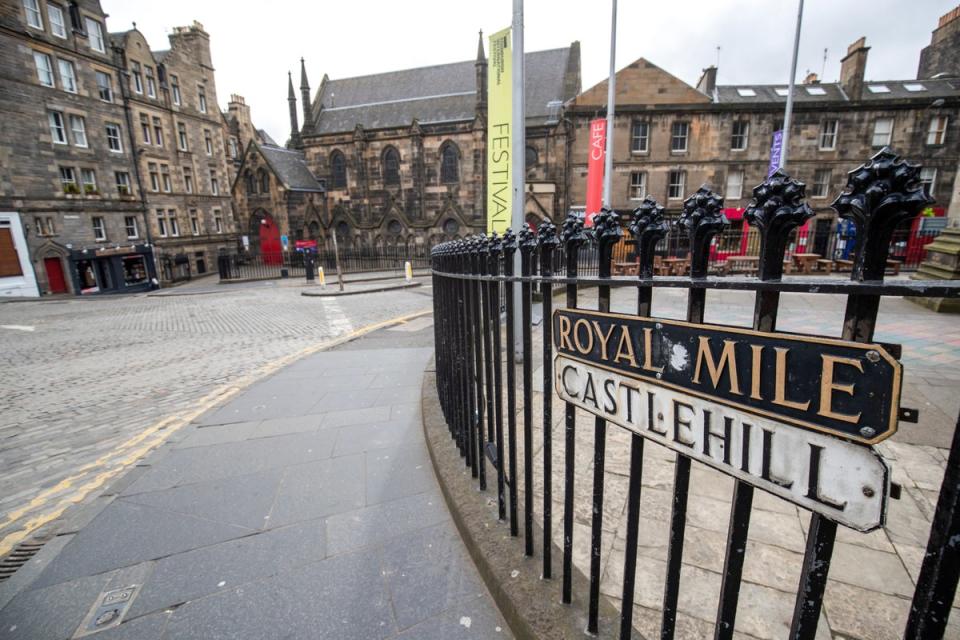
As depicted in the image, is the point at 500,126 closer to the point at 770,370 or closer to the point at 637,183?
the point at 770,370

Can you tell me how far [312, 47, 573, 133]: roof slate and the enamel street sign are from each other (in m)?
30.5

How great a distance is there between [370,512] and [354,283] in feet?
60.8

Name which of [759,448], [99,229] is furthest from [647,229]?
[99,229]

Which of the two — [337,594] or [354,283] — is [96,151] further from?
[337,594]

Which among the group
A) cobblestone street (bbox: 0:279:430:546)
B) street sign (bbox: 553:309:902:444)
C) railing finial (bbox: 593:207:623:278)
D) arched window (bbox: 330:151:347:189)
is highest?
arched window (bbox: 330:151:347:189)

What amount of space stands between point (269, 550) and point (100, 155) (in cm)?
3270

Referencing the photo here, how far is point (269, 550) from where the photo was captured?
8.39 ft

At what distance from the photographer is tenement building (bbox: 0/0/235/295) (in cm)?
2141

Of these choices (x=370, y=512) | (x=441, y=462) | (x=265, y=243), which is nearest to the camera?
(x=370, y=512)

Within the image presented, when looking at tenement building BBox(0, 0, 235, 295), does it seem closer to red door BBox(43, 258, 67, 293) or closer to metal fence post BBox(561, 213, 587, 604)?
red door BBox(43, 258, 67, 293)

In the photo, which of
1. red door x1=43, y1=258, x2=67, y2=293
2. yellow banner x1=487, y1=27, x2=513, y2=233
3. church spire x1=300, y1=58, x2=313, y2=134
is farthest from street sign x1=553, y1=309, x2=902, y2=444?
church spire x1=300, y1=58, x2=313, y2=134

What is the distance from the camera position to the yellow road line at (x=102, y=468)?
3037mm

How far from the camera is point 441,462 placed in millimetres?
3139

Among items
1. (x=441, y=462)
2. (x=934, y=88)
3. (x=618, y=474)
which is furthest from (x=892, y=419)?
(x=934, y=88)
